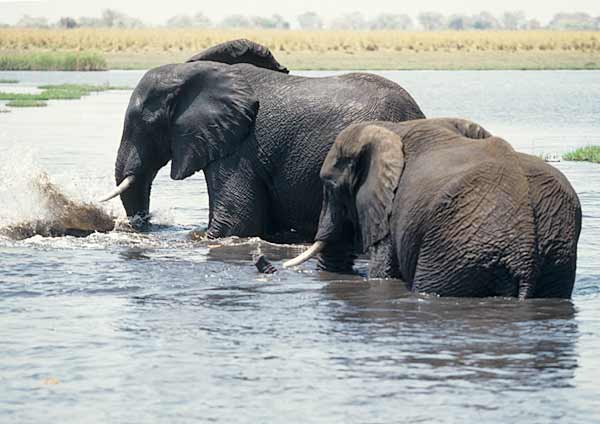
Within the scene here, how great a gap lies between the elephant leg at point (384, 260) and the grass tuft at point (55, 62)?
1666 inches

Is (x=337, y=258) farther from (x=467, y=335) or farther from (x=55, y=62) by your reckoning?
(x=55, y=62)

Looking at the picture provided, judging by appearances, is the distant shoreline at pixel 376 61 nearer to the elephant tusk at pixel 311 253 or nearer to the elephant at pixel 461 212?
the elephant tusk at pixel 311 253

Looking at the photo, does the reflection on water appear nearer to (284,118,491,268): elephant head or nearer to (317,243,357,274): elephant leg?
(284,118,491,268): elephant head

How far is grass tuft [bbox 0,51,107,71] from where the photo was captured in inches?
2042

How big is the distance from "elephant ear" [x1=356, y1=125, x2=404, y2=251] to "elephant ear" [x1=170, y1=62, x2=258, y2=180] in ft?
8.46

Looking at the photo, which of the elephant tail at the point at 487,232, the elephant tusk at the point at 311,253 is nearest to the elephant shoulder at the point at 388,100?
the elephant tusk at the point at 311,253

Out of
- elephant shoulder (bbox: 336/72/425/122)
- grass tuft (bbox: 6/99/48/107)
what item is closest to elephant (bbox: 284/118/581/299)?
elephant shoulder (bbox: 336/72/425/122)

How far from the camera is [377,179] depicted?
10258mm

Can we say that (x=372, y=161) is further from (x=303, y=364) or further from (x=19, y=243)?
(x=19, y=243)

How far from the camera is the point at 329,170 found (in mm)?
10828

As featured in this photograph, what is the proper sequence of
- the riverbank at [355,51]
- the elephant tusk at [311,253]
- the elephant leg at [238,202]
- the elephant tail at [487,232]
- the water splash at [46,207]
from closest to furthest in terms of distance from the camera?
the elephant tail at [487,232], the elephant tusk at [311,253], the elephant leg at [238,202], the water splash at [46,207], the riverbank at [355,51]

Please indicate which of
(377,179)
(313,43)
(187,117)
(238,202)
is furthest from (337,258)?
(313,43)

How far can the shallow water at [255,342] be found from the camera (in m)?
7.55

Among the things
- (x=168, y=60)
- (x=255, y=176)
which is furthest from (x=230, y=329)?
(x=168, y=60)
